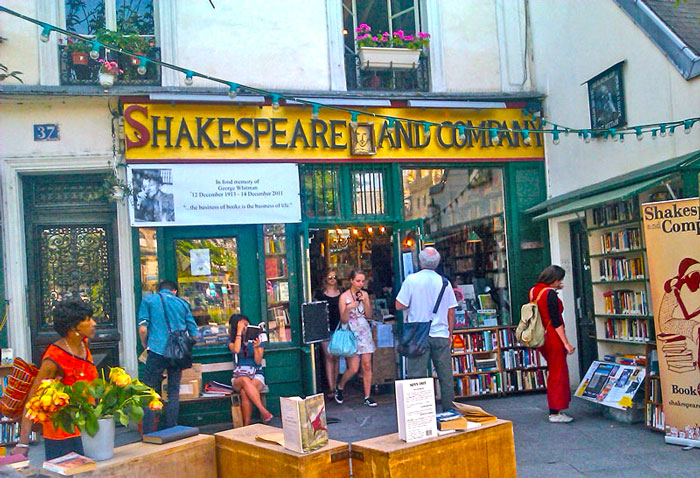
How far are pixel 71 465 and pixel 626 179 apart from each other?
6262 millimetres

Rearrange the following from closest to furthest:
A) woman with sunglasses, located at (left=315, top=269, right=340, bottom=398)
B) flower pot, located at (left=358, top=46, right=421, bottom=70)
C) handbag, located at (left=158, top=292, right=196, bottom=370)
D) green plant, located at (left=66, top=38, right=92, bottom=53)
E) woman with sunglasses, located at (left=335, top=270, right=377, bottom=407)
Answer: handbag, located at (left=158, top=292, right=196, bottom=370)
green plant, located at (left=66, top=38, right=92, bottom=53)
woman with sunglasses, located at (left=335, top=270, right=377, bottom=407)
woman with sunglasses, located at (left=315, top=269, right=340, bottom=398)
flower pot, located at (left=358, top=46, right=421, bottom=70)

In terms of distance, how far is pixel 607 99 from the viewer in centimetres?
864

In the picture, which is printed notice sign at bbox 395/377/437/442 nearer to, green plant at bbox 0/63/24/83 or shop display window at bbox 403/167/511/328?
shop display window at bbox 403/167/511/328

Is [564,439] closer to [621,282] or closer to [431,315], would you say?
[431,315]

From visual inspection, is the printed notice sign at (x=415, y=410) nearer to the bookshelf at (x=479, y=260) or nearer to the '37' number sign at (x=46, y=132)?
the bookshelf at (x=479, y=260)

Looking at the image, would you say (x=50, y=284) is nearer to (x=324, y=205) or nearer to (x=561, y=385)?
(x=324, y=205)

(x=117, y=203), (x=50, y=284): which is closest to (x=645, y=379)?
(x=117, y=203)

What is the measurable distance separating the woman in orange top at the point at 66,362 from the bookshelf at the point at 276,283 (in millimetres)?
4181

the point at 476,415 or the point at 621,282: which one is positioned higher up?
the point at 621,282

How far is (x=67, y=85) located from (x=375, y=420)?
5.44 meters

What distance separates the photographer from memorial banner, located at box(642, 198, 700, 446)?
257 inches

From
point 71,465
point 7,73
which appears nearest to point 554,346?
point 71,465

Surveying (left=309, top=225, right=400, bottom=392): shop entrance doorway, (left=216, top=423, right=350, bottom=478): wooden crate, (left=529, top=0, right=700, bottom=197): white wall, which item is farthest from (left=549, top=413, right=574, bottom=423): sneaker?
(left=216, top=423, right=350, bottom=478): wooden crate

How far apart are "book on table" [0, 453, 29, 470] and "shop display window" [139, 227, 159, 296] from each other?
4.48 meters
